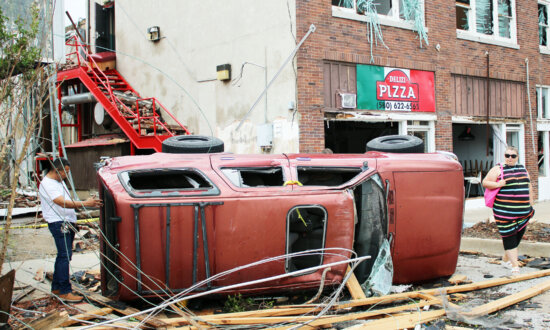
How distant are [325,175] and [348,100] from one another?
20.4 ft

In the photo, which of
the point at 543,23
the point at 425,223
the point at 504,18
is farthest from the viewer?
the point at 543,23

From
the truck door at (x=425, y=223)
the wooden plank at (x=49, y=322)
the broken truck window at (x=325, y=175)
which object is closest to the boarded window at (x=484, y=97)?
the truck door at (x=425, y=223)

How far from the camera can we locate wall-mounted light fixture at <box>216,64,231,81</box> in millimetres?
12711

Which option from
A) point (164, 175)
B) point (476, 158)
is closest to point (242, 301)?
point (164, 175)

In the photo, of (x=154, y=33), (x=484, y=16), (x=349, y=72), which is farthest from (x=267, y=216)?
(x=484, y=16)

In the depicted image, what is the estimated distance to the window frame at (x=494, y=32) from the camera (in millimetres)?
14462

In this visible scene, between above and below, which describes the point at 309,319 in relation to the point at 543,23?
below

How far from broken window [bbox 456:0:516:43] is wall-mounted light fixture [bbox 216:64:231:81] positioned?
6584 millimetres

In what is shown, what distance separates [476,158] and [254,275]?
14.0 m

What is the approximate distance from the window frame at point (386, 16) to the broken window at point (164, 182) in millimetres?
7666

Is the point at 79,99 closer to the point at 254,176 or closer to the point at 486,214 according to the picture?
the point at 254,176

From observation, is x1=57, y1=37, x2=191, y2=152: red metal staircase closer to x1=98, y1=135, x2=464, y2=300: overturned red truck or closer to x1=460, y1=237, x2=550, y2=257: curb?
x1=460, y1=237, x2=550, y2=257: curb

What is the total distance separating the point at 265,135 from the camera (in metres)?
11.7

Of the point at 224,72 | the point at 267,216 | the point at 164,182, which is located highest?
the point at 224,72
